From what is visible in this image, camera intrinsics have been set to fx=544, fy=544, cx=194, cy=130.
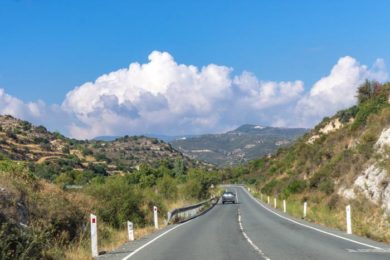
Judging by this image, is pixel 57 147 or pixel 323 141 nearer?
pixel 323 141

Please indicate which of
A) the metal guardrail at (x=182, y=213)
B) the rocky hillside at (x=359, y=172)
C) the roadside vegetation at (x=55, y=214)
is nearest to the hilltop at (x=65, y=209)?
the roadside vegetation at (x=55, y=214)

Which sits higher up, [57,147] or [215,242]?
[57,147]

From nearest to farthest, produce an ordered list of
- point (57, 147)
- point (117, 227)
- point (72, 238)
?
point (72, 238) < point (117, 227) < point (57, 147)

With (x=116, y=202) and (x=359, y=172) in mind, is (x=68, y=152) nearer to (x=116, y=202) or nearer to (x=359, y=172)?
(x=359, y=172)

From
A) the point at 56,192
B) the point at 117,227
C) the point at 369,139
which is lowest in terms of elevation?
the point at 117,227

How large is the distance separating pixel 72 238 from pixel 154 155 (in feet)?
446

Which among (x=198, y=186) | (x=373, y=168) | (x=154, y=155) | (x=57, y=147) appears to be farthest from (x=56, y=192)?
(x=154, y=155)

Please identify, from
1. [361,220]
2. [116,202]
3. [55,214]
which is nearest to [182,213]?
[116,202]

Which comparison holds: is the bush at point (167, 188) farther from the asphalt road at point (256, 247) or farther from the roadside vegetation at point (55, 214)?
the asphalt road at point (256, 247)

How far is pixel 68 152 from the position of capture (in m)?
111

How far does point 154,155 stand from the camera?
504 feet

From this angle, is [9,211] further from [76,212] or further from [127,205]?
[127,205]

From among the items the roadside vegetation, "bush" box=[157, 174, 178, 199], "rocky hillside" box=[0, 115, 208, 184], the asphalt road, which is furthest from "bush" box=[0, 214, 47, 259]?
"rocky hillside" box=[0, 115, 208, 184]

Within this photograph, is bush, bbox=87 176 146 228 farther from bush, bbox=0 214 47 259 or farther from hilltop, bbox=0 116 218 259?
bush, bbox=0 214 47 259
